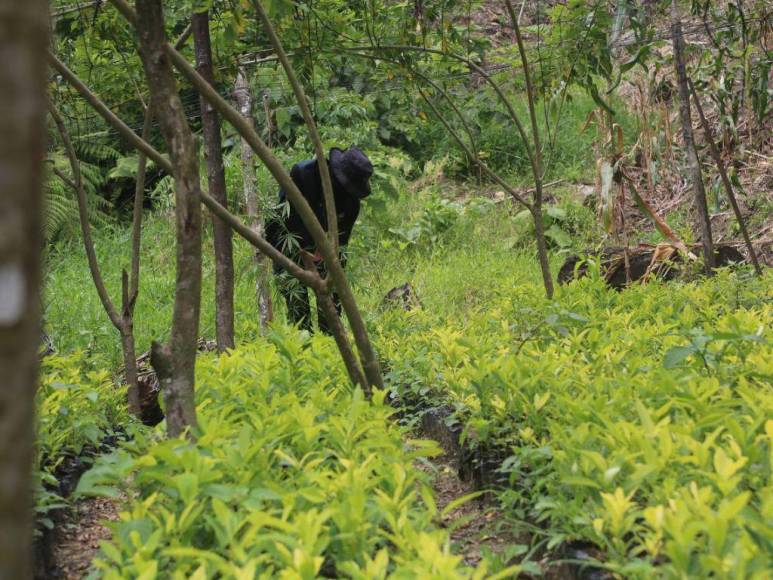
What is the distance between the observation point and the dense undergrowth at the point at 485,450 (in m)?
1.67

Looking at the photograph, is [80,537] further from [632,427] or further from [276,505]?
[632,427]

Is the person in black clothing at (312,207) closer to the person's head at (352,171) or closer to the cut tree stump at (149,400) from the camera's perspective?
the person's head at (352,171)

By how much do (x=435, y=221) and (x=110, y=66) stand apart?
576 centimetres

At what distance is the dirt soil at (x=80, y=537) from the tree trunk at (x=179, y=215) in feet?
1.63

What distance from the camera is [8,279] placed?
73 centimetres

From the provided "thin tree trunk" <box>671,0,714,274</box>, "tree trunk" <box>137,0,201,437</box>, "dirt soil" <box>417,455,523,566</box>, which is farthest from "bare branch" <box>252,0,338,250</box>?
"thin tree trunk" <box>671,0,714,274</box>

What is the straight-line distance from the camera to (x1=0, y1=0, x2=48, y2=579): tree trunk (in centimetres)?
71

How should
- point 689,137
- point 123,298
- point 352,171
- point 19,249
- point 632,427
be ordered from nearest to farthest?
point 19,249 → point 632,427 → point 123,298 → point 352,171 → point 689,137

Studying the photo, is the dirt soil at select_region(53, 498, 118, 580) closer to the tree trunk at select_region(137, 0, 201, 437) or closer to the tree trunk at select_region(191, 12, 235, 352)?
the tree trunk at select_region(137, 0, 201, 437)

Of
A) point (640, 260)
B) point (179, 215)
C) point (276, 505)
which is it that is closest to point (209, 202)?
point (179, 215)

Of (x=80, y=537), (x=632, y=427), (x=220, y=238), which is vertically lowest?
(x=80, y=537)

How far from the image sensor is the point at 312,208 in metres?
5.82

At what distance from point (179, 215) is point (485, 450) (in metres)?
1.42

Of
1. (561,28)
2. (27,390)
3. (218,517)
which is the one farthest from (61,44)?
(27,390)
